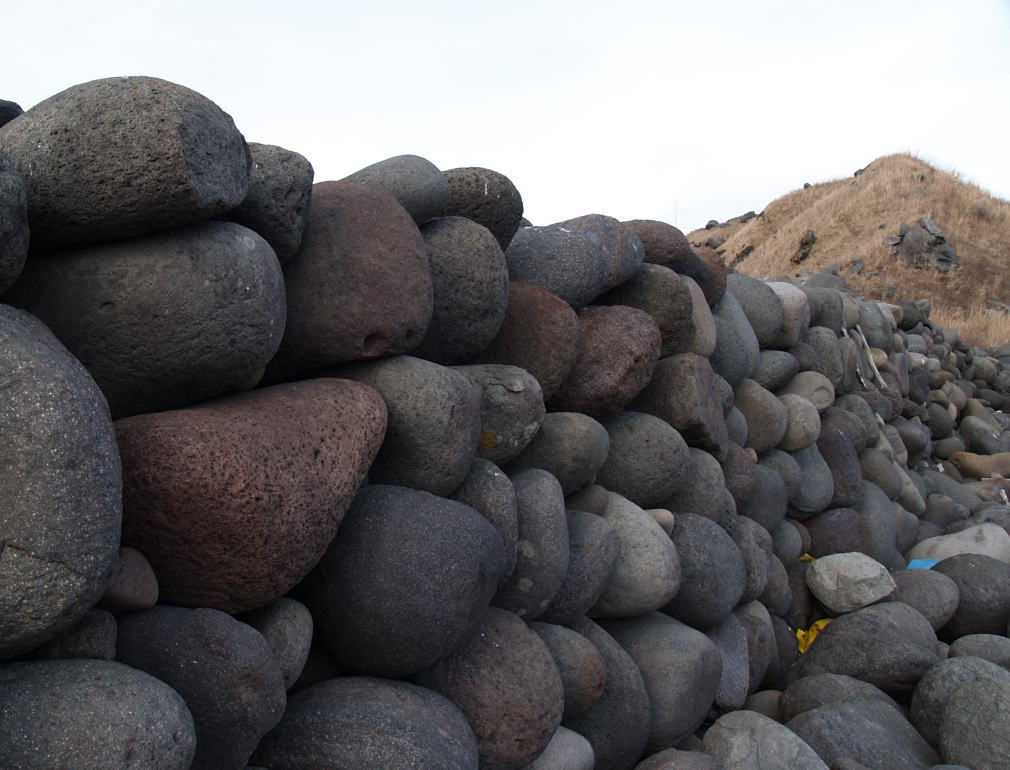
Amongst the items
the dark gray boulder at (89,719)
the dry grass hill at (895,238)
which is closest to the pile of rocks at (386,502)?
the dark gray boulder at (89,719)

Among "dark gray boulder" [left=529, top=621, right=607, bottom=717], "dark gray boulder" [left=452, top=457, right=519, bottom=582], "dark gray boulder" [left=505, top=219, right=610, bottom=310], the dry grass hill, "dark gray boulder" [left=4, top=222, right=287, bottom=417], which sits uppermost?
the dry grass hill

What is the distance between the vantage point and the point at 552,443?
124 inches

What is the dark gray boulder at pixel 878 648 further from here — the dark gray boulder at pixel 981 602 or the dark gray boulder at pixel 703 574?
the dark gray boulder at pixel 703 574

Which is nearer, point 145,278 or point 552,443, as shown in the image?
point 145,278

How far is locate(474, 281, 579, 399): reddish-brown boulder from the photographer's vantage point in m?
3.24

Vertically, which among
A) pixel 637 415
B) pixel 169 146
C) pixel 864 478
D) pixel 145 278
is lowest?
pixel 864 478

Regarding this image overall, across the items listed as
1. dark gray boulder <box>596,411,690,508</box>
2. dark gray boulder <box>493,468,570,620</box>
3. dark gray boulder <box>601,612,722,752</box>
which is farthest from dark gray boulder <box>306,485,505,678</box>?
dark gray boulder <box>596,411,690,508</box>

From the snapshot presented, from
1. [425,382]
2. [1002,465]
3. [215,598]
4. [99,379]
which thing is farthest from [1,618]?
[1002,465]

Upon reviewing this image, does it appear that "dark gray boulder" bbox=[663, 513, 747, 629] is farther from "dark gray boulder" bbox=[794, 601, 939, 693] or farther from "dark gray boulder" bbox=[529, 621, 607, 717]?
"dark gray boulder" bbox=[529, 621, 607, 717]

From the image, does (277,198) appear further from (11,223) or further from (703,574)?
(703,574)

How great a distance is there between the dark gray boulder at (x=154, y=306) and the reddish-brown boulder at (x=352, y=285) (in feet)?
1.31

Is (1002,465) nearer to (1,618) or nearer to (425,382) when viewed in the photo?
(425,382)

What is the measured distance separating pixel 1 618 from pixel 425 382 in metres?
1.32

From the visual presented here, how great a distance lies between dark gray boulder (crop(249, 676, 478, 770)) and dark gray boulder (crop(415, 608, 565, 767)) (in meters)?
0.17
